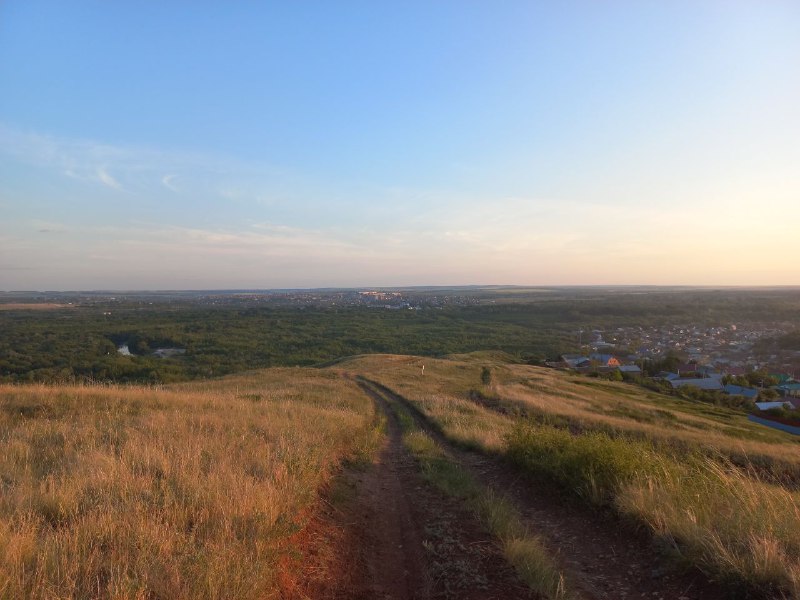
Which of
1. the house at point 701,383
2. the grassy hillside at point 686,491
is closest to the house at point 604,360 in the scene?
the house at point 701,383

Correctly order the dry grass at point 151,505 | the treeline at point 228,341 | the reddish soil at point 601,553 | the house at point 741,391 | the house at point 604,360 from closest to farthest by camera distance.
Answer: the dry grass at point 151,505, the reddish soil at point 601,553, the house at point 741,391, the treeline at point 228,341, the house at point 604,360

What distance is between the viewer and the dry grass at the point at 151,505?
313 cm

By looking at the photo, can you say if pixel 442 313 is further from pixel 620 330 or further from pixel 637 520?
pixel 637 520

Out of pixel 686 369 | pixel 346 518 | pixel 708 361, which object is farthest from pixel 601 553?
pixel 708 361

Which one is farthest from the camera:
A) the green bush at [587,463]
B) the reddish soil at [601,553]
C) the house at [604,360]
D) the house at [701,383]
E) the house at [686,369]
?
the house at [604,360]

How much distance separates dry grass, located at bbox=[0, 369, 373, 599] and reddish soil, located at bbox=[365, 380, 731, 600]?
290cm

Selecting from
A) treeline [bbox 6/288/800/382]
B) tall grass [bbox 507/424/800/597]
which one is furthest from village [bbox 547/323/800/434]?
tall grass [bbox 507/424/800/597]

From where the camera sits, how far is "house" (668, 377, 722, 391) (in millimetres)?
46812

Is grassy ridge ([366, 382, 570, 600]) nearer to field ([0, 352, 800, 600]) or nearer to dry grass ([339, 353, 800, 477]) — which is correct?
field ([0, 352, 800, 600])

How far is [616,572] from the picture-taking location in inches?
180

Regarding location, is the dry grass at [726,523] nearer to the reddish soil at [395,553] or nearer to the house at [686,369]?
the reddish soil at [395,553]

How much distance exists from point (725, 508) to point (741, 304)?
155 m

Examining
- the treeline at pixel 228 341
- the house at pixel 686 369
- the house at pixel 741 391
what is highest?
the treeline at pixel 228 341

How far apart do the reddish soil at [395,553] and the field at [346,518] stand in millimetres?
25
